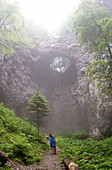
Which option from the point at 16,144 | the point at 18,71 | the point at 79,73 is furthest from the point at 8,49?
the point at 79,73

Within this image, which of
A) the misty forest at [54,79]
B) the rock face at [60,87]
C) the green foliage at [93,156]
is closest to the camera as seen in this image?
the green foliage at [93,156]

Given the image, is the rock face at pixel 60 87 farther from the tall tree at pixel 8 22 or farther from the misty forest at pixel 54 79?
the tall tree at pixel 8 22

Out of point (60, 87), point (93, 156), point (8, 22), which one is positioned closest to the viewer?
point (93, 156)

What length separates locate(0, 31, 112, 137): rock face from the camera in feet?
56.3

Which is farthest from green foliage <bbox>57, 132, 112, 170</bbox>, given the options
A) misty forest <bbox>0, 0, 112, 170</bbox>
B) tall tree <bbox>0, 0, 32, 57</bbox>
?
tall tree <bbox>0, 0, 32, 57</bbox>

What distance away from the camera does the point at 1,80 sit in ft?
57.0

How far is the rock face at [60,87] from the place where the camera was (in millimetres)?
17153

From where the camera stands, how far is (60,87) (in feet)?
84.6

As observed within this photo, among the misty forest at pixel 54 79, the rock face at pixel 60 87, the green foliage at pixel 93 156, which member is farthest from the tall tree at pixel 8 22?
the green foliage at pixel 93 156

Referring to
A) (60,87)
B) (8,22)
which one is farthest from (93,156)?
(60,87)

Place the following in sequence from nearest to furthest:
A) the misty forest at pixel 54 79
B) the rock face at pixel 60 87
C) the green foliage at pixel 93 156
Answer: the green foliage at pixel 93 156 → the misty forest at pixel 54 79 → the rock face at pixel 60 87

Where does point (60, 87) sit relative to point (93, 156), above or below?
above

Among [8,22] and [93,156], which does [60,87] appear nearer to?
[8,22]

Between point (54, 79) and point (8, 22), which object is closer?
point (8, 22)
